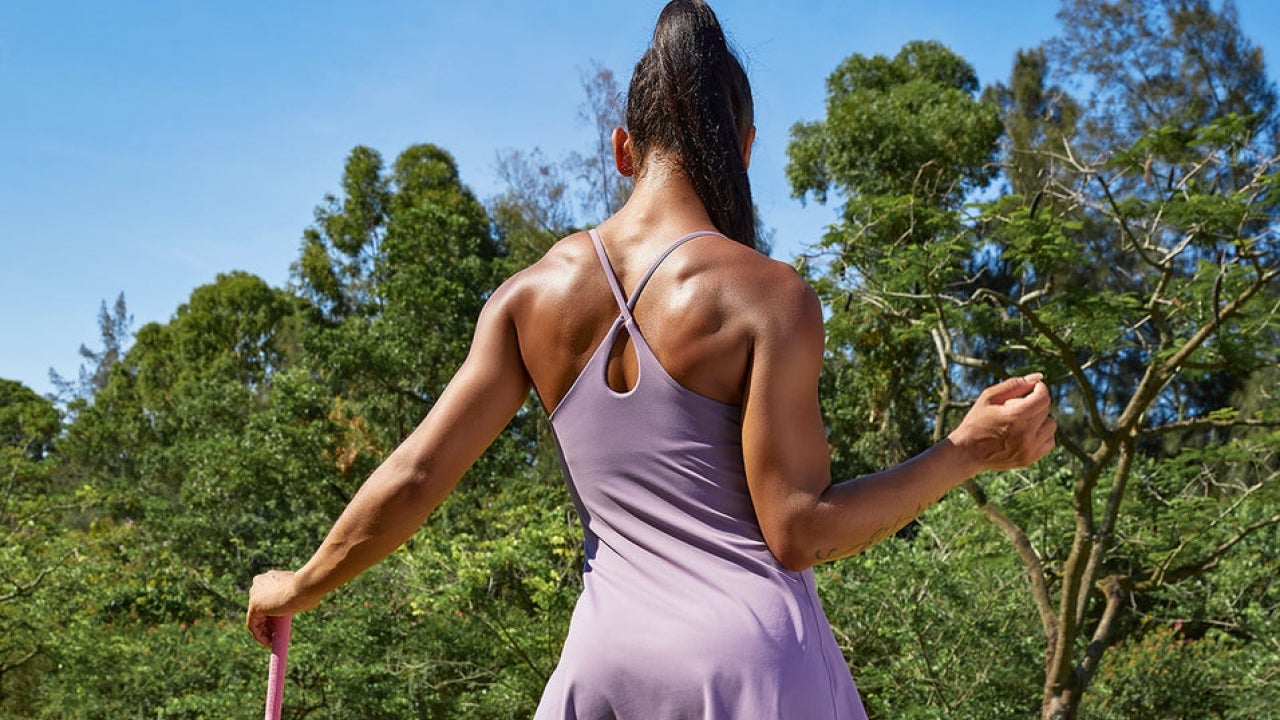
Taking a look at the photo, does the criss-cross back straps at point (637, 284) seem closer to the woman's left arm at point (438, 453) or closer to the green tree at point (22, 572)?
the woman's left arm at point (438, 453)

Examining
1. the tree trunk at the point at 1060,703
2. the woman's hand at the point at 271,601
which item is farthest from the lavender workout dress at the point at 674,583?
the tree trunk at the point at 1060,703

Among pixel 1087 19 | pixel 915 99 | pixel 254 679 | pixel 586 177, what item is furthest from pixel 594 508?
pixel 1087 19

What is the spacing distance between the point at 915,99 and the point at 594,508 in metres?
16.7

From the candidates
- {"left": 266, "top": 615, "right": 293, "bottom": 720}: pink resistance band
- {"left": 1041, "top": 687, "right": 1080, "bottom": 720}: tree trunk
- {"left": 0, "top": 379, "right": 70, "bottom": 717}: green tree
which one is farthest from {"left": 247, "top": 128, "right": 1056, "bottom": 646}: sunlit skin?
{"left": 0, "top": 379, "right": 70, "bottom": 717}: green tree

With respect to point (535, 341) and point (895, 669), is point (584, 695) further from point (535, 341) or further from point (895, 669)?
point (895, 669)

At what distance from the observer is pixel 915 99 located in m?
17.0

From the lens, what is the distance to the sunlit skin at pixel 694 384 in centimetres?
115

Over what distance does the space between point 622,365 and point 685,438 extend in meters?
0.10

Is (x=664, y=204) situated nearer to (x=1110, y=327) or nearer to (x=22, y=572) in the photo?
(x=1110, y=327)

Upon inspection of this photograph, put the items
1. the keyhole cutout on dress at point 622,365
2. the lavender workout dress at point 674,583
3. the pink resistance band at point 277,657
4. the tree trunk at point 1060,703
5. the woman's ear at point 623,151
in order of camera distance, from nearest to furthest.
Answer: the lavender workout dress at point 674,583
the keyhole cutout on dress at point 622,365
the woman's ear at point 623,151
the pink resistance band at point 277,657
the tree trunk at point 1060,703

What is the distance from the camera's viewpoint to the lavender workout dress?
3.63 feet

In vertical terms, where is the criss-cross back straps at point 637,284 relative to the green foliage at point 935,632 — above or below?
below

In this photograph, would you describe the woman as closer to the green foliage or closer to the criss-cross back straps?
the criss-cross back straps

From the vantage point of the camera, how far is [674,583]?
3.79 ft
